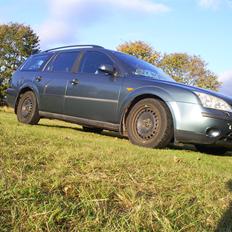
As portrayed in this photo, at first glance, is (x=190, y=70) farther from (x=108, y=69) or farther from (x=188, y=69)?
(x=108, y=69)

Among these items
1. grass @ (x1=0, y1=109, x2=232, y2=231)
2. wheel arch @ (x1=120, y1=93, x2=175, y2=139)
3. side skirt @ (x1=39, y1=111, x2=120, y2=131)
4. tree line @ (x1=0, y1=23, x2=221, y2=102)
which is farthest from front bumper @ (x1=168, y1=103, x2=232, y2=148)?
tree line @ (x1=0, y1=23, x2=221, y2=102)

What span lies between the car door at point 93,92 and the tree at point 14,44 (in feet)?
156

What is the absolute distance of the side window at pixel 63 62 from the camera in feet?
27.1

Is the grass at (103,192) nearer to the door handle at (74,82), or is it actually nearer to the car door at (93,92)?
the car door at (93,92)

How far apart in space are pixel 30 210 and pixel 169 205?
1.01 meters

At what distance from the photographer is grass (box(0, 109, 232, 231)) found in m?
2.64

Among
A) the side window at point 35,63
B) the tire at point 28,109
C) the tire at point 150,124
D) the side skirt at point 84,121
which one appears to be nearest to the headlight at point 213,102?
the tire at point 150,124

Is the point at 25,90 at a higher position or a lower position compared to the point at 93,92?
lower

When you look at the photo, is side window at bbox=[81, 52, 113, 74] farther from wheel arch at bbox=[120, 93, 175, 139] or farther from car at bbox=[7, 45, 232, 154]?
wheel arch at bbox=[120, 93, 175, 139]

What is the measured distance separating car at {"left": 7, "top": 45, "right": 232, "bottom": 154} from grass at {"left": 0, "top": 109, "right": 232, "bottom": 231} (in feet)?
5.09

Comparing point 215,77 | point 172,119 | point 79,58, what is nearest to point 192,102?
point 172,119

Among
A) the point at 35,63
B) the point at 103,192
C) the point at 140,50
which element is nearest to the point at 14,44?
the point at 140,50

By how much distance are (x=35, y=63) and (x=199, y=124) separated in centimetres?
442

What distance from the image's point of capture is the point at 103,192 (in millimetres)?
3188
